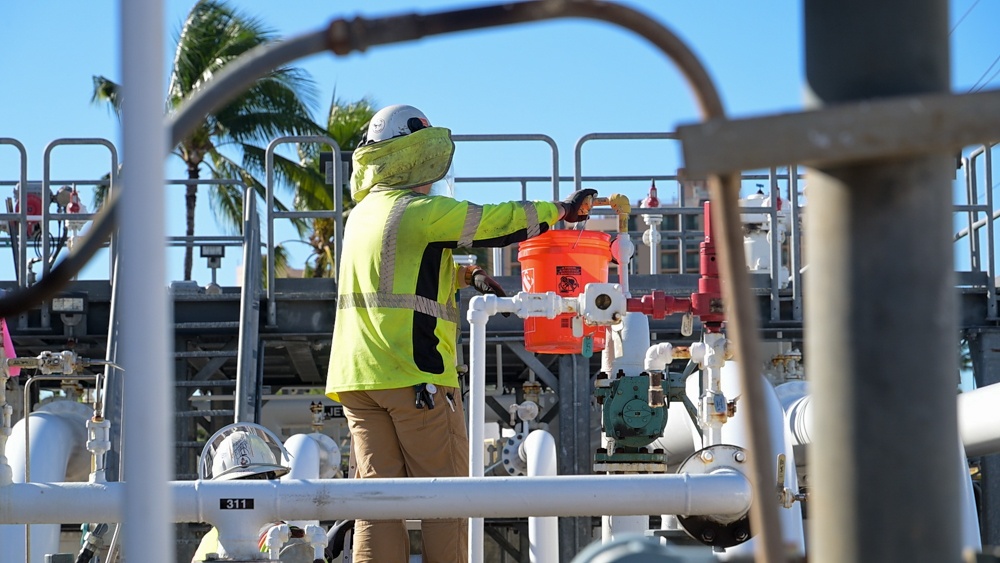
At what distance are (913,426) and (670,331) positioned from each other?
8.08m

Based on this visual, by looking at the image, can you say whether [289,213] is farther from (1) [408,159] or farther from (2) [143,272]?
(2) [143,272]

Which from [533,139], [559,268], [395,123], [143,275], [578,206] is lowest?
[143,275]

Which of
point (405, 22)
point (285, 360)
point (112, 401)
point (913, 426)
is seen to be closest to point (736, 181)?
point (913, 426)

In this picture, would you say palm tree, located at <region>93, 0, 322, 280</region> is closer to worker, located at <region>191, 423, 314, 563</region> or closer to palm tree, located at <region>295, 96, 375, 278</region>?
palm tree, located at <region>295, 96, 375, 278</region>

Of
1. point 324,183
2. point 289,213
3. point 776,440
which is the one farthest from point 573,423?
point 324,183

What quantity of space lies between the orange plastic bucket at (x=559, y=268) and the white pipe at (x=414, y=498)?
2.30 meters

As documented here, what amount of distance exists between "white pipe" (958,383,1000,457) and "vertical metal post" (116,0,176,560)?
5.63 m

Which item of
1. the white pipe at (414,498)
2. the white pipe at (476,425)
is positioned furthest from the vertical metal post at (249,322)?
the white pipe at (414,498)

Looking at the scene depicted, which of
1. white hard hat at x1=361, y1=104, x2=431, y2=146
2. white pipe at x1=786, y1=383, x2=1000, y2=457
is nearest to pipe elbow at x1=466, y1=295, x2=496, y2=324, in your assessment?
white hard hat at x1=361, y1=104, x2=431, y2=146

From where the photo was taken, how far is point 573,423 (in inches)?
366

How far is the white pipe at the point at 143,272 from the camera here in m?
1.41

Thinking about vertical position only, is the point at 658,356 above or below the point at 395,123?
below

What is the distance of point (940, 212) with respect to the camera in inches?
60.8

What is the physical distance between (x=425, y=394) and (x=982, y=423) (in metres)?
3.22
